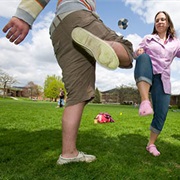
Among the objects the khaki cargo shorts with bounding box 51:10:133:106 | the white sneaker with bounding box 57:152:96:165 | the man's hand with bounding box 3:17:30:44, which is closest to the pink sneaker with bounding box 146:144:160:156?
the white sneaker with bounding box 57:152:96:165

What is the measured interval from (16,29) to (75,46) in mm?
546

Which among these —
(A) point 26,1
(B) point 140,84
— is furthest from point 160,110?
(A) point 26,1

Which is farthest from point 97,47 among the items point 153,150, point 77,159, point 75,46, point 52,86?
point 52,86

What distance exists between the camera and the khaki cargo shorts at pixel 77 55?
2.14 meters

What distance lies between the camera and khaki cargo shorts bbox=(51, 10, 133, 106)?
2143 millimetres

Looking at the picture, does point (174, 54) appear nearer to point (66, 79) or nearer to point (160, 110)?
point (160, 110)

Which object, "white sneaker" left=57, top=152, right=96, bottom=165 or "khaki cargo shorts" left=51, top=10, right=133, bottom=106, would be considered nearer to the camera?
"khaki cargo shorts" left=51, top=10, right=133, bottom=106

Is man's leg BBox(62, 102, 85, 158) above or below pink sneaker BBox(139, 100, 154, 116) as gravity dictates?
below

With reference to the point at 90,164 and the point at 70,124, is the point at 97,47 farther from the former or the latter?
the point at 90,164

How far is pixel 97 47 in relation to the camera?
1989 mm

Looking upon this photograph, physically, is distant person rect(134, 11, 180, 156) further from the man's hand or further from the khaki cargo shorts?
the man's hand

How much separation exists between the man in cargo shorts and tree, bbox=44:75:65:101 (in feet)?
220

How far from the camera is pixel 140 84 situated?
2.66m

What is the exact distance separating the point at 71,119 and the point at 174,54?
1738 millimetres
